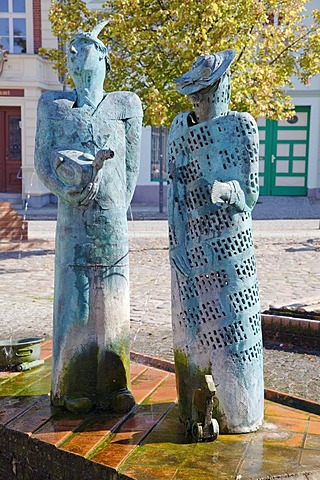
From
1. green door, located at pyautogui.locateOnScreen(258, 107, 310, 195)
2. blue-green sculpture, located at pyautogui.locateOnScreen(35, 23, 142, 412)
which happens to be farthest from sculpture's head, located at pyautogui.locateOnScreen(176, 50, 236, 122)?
green door, located at pyautogui.locateOnScreen(258, 107, 310, 195)

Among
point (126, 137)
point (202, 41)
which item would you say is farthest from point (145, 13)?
point (126, 137)

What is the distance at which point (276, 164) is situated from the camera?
23.6m

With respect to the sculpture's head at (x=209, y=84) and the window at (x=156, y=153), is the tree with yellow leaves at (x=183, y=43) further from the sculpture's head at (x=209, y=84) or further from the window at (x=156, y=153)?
the window at (x=156, y=153)

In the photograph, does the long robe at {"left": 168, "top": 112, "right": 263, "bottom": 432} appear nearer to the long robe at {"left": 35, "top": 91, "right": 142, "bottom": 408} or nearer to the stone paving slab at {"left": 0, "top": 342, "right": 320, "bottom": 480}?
the stone paving slab at {"left": 0, "top": 342, "right": 320, "bottom": 480}

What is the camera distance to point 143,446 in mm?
3600

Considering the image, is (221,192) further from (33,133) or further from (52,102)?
(33,133)

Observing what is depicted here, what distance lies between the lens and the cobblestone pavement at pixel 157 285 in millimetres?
6262

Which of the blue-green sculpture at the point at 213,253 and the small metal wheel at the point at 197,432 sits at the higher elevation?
the blue-green sculpture at the point at 213,253

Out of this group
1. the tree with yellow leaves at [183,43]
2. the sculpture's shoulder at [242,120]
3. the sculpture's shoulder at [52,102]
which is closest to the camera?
the sculpture's shoulder at [242,120]

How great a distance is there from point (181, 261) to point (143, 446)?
1.02 metres

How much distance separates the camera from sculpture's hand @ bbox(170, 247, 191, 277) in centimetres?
369

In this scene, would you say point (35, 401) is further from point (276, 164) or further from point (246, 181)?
point (276, 164)

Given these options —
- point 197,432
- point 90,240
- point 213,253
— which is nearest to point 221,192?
point 213,253

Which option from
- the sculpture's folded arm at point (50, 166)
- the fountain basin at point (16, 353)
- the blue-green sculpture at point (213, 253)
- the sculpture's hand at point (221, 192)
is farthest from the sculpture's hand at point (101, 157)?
the fountain basin at point (16, 353)
